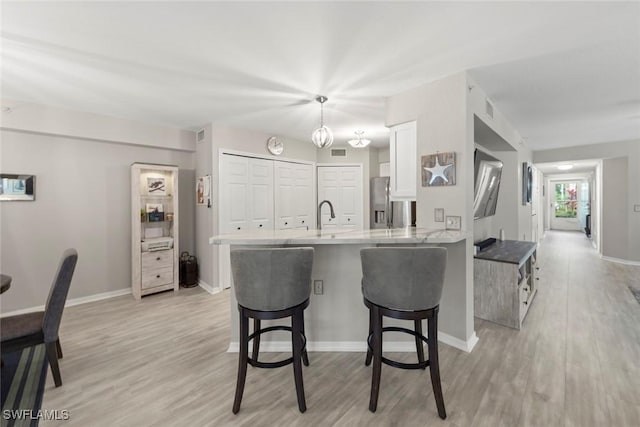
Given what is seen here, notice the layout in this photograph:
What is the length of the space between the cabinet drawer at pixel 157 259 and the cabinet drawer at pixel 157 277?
55mm

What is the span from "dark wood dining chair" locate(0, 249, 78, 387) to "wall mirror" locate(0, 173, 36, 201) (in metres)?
2.02

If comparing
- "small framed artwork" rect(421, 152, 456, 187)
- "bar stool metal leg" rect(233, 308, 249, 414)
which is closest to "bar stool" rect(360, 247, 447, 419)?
"bar stool metal leg" rect(233, 308, 249, 414)

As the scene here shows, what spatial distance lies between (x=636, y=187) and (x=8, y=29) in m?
8.76

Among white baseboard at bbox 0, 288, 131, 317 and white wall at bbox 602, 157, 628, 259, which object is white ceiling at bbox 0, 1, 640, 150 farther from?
white wall at bbox 602, 157, 628, 259

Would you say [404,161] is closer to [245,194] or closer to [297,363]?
[297,363]

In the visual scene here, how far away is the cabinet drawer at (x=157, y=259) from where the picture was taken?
3.89 meters

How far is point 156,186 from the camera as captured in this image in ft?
→ 13.7

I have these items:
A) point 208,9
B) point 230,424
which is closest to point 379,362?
point 230,424

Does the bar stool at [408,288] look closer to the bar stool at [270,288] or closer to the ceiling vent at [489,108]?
the bar stool at [270,288]

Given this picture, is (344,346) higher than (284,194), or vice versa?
(284,194)

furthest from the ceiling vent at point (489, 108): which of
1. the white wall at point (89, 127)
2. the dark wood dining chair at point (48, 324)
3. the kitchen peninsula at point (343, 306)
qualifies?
the white wall at point (89, 127)

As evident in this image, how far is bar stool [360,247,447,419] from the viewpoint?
1669 millimetres

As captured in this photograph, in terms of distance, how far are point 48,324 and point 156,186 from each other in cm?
259

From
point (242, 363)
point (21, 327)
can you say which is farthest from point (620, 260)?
point (21, 327)
